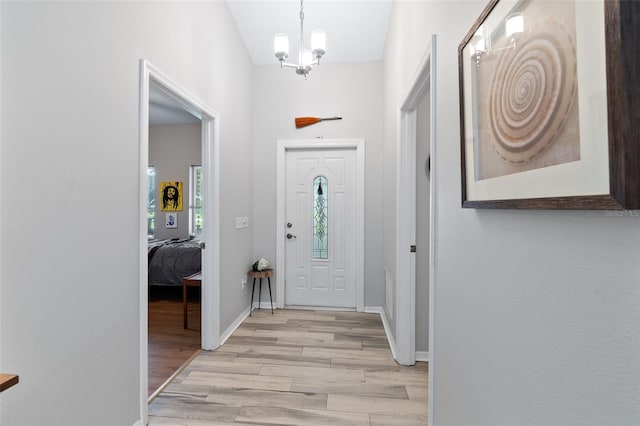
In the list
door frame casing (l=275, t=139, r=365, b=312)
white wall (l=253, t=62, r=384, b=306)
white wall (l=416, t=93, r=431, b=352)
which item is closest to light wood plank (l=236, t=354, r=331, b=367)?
white wall (l=416, t=93, r=431, b=352)

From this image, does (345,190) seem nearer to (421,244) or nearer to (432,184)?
(421,244)

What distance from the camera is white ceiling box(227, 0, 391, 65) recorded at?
3152mm

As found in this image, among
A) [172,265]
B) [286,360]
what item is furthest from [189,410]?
[172,265]

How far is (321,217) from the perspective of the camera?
3.98m

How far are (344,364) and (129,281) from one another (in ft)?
5.60

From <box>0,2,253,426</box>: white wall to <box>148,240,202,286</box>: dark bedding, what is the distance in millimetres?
2620

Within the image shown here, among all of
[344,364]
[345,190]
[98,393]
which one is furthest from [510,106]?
[345,190]

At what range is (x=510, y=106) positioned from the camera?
0.81 m

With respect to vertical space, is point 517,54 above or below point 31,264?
above

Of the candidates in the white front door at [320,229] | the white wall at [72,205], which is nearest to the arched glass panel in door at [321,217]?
the white front door at [320,229]

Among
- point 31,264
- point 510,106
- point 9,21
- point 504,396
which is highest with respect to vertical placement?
point 9,21

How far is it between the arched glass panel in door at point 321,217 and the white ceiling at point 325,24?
5.02 feet

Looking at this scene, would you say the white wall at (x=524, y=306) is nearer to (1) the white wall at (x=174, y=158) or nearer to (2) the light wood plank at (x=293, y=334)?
(2) the light wood plank at (x=293, y=334)

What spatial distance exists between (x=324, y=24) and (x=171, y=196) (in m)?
4.30
